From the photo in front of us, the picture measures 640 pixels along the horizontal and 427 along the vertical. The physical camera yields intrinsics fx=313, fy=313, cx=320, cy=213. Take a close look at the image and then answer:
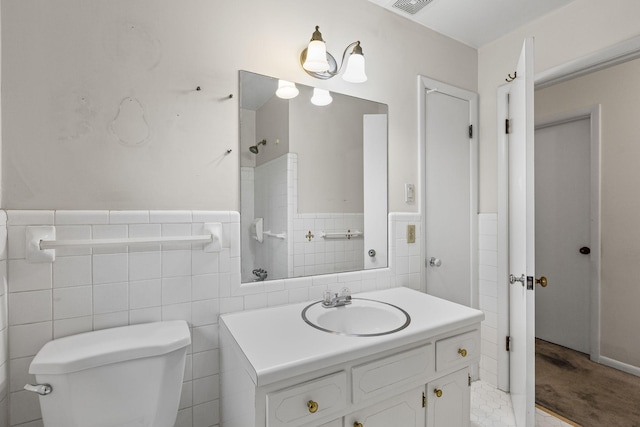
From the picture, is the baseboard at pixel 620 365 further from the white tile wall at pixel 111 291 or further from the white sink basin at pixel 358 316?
the white tile wall at pixel 111 291

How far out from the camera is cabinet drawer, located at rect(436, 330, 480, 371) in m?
1.27

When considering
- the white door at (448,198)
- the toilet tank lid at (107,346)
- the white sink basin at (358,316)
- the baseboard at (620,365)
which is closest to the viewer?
the toilet tank lid at (107,346)

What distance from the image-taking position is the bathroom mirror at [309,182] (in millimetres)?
1446

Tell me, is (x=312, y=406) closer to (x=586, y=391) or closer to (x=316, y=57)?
(x=316, y=57)

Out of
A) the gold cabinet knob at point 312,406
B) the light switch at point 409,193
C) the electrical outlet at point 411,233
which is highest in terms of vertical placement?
the light switch at point 409,193

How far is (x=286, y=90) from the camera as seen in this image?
1.54 meters

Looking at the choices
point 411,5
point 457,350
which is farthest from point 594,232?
point 411,5

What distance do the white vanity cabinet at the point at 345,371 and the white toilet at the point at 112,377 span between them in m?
0.22

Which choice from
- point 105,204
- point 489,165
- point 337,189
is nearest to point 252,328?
point 105,204

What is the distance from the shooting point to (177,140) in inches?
51.1

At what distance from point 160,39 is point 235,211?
0.76m

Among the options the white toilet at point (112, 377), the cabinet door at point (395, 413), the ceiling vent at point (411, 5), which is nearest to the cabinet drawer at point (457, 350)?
the cabinet door at point (395, 413)

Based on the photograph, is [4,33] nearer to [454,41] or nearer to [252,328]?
[252,328]

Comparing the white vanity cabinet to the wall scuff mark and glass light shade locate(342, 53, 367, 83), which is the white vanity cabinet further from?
glass light shade locate(342, 53, 367, 83)
